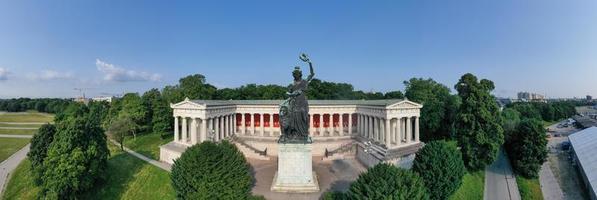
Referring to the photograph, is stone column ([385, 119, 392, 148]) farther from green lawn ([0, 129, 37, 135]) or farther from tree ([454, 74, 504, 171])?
green lawn ([0, 129, 37, 135])

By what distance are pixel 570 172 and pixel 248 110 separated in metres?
48.4

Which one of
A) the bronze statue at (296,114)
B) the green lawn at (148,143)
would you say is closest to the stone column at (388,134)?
the bronze statue at (296,114)

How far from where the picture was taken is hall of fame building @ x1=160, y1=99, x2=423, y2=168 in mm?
42438

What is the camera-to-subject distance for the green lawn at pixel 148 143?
47.2 meters

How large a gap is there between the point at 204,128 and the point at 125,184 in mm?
10747

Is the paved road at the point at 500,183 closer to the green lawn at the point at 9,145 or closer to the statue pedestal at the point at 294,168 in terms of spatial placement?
the statue pedestal at the point at 294,168

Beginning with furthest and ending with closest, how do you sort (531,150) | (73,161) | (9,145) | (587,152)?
(9,145) → (587,152) → (531,150) → (73,161)

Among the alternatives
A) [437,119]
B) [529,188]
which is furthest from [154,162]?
[529,188]

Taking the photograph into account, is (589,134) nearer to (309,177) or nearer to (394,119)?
(394,119)

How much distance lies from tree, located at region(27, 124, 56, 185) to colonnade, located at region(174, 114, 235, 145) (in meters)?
13.8

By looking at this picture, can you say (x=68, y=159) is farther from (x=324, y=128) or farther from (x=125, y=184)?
(x=324, y=128)

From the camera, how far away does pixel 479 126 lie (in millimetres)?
40500

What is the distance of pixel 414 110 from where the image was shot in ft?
150

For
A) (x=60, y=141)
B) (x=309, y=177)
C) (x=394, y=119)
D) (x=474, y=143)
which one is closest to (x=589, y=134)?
(x=474, y=143)
